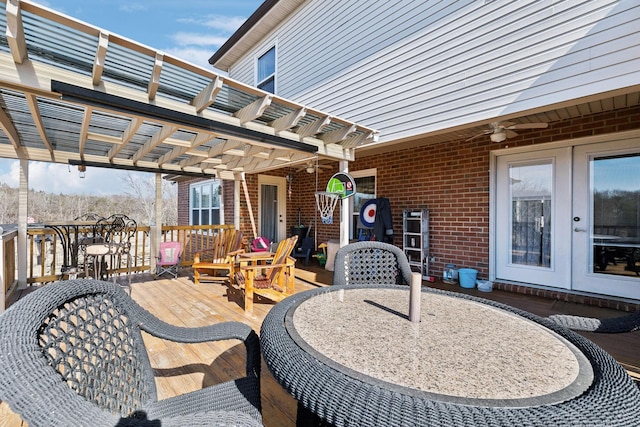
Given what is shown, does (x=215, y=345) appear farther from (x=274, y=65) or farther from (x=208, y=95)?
(x=274, y=65)

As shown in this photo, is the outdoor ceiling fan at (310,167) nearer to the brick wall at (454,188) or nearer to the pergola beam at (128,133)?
the brick wall at (454,188)

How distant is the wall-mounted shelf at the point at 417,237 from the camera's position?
5.23m

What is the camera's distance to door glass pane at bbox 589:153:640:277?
362cm

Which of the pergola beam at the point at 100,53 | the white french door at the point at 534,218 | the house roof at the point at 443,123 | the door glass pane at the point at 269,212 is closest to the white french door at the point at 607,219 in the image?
the white french door at the point at 534,218

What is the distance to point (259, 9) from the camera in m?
6.29

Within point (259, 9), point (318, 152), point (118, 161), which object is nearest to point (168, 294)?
point (118, 161)

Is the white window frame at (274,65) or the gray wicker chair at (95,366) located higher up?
the white window frame at (274,65)

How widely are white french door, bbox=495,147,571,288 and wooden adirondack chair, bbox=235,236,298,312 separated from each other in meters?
3.40

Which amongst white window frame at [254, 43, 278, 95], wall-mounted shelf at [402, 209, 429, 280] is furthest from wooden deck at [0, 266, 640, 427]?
white window frame at [254, 43, 278, 95]

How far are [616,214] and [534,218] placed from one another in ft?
2.87

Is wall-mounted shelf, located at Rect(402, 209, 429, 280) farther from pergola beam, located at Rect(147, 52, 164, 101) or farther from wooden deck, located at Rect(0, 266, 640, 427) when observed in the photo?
pergola beam, located at Rect(147, 52, 164, 101)

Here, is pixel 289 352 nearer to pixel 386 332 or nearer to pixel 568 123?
pixel 386 332

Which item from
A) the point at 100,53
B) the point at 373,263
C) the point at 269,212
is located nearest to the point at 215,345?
the point at 373,263

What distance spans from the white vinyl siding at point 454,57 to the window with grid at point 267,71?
1.13 metres
